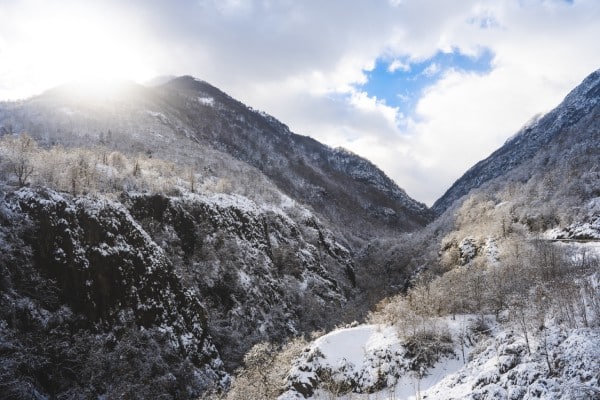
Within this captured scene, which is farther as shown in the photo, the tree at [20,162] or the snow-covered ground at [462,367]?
the tree at [20,162]

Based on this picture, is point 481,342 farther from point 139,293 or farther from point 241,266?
point 241,266

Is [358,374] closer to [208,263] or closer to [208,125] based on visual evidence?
[208,263]

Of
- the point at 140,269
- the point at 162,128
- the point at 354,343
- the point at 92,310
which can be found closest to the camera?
the point at 354,343

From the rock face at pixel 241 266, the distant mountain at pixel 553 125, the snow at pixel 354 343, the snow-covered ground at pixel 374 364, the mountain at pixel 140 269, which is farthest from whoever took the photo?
the distant mountain at pixel 553 125

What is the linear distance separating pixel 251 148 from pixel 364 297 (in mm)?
119866

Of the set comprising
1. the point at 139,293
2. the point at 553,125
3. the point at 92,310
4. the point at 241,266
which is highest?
the point at 553,125

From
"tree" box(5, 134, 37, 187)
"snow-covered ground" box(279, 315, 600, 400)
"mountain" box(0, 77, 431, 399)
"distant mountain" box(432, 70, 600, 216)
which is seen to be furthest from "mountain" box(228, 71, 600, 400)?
"distant mountain" box(432, 70, 600, 216)

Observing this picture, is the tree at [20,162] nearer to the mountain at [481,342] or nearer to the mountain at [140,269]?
the mountain at [140,269]

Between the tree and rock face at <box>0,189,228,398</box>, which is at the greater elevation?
the tree

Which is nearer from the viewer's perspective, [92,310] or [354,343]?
[354,343]

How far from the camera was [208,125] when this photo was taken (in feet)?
592

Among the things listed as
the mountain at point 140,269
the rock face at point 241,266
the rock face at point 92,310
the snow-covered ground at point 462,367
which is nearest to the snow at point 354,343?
the snow-covered ground at point 462,367

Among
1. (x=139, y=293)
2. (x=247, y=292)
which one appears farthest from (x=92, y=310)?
(x=247, y=292)

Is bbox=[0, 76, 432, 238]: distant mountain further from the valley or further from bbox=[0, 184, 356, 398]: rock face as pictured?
bbox=[0, 184, 356, 398]: rock face
